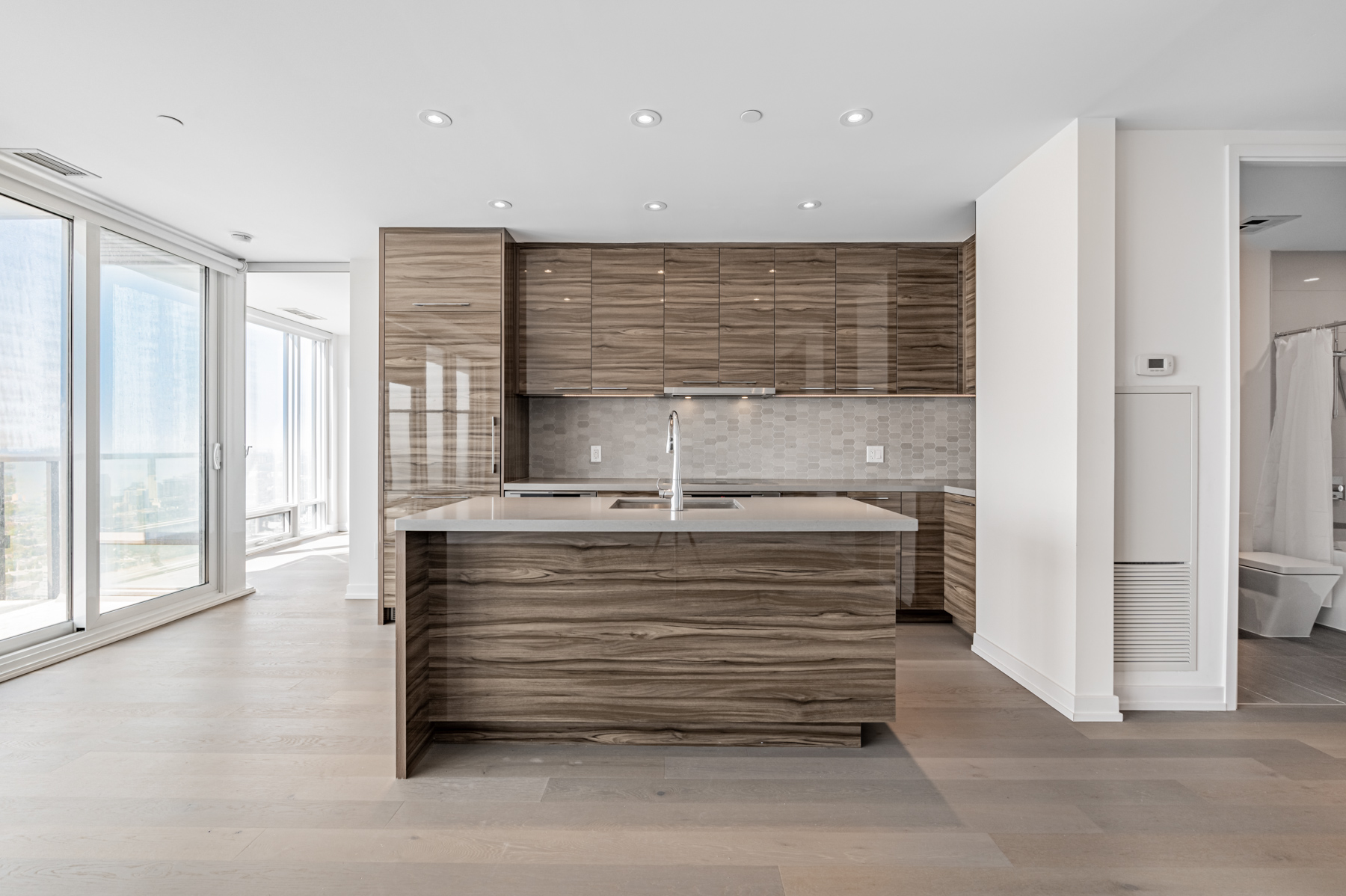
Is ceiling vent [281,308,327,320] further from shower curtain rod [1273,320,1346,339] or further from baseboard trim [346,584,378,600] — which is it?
shower curtain rod [1273,320,1346,339]

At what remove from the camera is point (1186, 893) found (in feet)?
5.51

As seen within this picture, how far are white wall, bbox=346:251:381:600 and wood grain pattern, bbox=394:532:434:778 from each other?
8.63ft

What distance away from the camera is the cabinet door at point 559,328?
15.0ft

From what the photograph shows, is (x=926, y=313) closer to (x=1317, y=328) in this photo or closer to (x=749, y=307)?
(x=749, y=307)

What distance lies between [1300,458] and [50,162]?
23.3 ft

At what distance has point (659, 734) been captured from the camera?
8.29 ft

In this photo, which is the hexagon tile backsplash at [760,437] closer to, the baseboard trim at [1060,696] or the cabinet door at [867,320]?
the cabinet door at [867,320]

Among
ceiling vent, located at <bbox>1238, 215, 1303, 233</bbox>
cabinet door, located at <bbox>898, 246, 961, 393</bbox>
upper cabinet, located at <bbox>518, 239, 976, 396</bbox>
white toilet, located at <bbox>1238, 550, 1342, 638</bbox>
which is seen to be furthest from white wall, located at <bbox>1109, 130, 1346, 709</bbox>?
upper cabinet, located at <bbox>518, 239, 976, 396</bbox>

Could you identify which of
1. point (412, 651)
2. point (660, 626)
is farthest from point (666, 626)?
point (412, 651)

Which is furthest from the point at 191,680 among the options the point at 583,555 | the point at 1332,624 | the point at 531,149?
the point at 1332,624

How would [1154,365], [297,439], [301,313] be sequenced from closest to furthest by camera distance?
[1154,365], [301,313], [297,439]

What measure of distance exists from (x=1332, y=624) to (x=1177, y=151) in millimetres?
3249

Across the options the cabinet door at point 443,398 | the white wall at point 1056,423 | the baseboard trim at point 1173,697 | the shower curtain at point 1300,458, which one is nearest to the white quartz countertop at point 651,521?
the white wall at point 1056,423

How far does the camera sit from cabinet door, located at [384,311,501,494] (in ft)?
14.0
